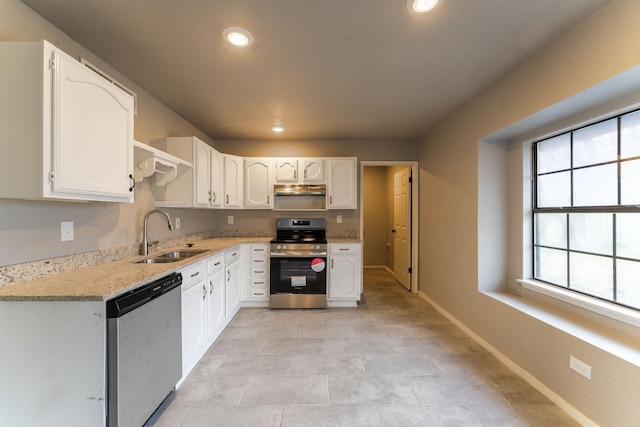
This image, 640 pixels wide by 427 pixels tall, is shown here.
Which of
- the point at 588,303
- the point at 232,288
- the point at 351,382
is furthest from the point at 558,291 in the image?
the point at 232,288

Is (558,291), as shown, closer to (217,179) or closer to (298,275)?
(298,275)

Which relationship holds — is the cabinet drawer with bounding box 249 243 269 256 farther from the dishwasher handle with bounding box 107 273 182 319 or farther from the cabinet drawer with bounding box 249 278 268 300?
the dishwasher handle with bounding box 107 273 182 319

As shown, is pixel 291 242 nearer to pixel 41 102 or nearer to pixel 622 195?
pixel 41 102

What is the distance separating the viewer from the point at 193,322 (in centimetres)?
206

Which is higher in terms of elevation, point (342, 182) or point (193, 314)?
point (342, 182)

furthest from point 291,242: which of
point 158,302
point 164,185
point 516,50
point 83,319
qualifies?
point 516,50

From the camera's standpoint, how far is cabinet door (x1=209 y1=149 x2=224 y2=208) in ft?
10.2

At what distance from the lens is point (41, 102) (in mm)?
1221

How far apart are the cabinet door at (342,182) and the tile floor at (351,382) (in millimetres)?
1693

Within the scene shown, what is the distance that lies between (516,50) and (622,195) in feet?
3.86

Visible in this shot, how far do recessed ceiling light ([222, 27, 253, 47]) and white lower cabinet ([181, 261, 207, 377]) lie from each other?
165 centimetres

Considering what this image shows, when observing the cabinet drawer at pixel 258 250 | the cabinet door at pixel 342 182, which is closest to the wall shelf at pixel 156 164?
the cabinet drawer at pixel 258 250

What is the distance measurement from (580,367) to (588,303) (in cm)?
44

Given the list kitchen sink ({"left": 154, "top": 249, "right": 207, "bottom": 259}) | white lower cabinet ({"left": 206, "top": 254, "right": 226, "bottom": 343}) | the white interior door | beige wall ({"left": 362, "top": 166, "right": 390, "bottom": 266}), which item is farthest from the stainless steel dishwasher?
beige wall ({"left": 362, "top": 166, "right": 390, "bottom": 266})
